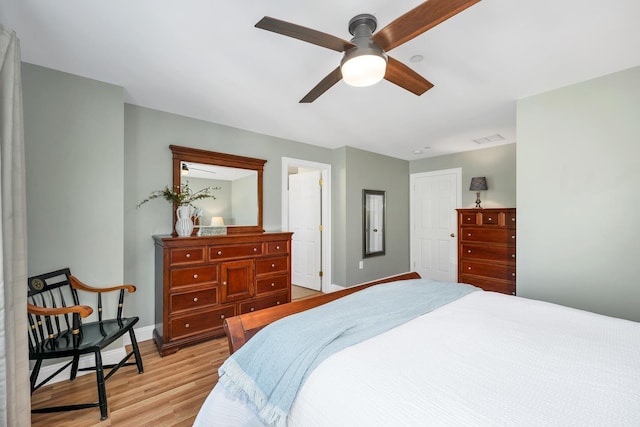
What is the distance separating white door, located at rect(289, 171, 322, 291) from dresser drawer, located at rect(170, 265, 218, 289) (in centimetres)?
204

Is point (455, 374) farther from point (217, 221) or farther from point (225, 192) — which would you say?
point (225, 192)

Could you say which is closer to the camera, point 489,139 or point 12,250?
point 12,250

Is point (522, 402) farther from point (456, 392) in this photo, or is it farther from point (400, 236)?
point (400, 236)

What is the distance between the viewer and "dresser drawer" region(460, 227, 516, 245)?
138 inches

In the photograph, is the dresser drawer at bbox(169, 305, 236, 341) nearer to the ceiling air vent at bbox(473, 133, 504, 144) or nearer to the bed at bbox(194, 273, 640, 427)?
the bed at bbox(194, 273, 640, 427)

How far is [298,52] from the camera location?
1881mm

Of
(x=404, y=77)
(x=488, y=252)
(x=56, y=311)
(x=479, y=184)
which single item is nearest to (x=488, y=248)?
(x=488, y=252)

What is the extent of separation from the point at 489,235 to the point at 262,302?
10.2ft

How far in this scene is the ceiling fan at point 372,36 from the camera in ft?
3.88

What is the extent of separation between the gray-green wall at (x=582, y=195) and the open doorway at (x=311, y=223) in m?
2.57

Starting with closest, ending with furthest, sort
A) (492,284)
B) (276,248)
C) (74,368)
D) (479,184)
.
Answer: (74,368)
(276,248)
(492,284)
(479,184)

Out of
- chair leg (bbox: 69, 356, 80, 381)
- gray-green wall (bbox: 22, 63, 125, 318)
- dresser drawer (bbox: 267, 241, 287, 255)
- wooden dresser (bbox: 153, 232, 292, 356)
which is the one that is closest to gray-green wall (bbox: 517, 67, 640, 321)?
dresser drawer (bbox: 267, 241, 287, 255)

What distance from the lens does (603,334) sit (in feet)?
4.07

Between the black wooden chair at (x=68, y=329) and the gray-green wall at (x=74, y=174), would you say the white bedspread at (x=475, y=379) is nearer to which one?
the black wooden chair at (x=68, y=329)
